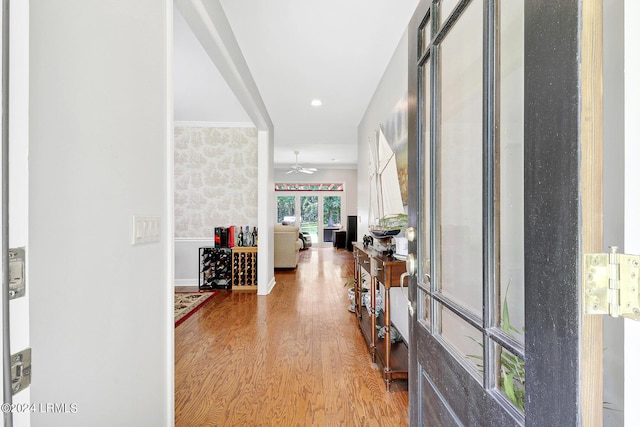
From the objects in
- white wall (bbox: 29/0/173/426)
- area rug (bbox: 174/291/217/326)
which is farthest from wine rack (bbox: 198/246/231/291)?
white wall (bbox: 29/0/173/426)

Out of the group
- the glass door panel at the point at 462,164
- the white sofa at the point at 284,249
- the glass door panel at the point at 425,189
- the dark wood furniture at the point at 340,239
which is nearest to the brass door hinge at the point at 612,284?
the glass door panel at the point at 462,164

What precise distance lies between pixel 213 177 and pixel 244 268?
1528 millimetres

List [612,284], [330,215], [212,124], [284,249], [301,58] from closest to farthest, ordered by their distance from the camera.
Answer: [612,284] < [301,58] < [212,124] < [284,249] < [330,215]

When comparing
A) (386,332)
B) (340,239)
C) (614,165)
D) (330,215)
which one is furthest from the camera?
(330,215)

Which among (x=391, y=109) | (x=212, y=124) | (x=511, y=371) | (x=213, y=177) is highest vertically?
(x=212, y=124)

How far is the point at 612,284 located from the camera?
1.40 ft

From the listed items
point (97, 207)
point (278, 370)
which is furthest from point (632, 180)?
point (278, 370)

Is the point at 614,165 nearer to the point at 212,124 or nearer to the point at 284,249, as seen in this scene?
the point at 212,124

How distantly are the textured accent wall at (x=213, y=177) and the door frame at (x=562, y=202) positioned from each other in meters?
4.47

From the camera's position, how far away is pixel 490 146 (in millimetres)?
708

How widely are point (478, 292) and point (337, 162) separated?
8.34 m

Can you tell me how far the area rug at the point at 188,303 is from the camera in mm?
3255

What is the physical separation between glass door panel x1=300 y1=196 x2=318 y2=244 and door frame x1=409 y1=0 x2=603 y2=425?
31.3 feet

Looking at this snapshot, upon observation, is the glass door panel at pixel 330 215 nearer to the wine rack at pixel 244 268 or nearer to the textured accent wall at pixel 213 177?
the textured accent wall at pixel 213 177
